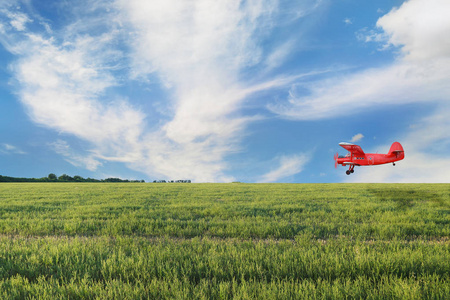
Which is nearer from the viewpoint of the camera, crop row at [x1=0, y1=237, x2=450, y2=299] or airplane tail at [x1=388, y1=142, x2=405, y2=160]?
crop row at [x1=0, y1=237, x2=450, y2=299]

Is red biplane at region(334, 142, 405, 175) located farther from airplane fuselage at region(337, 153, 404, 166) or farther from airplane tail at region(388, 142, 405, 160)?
airplane tail at region(388, 142, 405, 160)

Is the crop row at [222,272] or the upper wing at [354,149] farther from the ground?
the upper wing at [354,149]

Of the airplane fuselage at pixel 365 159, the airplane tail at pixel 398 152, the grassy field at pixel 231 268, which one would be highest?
the airplane tail at pixel 398 152

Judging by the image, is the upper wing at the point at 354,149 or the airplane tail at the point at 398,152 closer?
the upper wing at the point at 354,149

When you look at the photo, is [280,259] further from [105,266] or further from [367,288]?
[105,266]

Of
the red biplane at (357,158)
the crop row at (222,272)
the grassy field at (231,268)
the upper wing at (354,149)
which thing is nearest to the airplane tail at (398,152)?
the red biplane at (357,158)

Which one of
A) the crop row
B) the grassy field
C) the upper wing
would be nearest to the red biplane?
the upper wing

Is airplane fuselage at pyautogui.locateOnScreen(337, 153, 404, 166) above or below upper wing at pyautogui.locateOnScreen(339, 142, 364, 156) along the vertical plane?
below

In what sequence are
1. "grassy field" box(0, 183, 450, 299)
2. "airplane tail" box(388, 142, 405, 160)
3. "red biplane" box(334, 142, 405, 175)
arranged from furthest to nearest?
"airplane tail" box(388, 142, 405, 160)
"red biplane" box(334, 142, 405, 175)
"grassy field" box(0, 183, 450, 299)

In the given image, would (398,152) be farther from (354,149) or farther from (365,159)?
(354,149)

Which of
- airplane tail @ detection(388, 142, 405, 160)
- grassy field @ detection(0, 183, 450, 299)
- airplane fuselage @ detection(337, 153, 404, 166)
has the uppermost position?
airplane tail @ detection(388, 142, 405, 160)

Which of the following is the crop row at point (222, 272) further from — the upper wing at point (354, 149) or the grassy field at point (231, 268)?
the upper wing at point (354, 149)

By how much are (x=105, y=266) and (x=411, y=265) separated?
205 inches

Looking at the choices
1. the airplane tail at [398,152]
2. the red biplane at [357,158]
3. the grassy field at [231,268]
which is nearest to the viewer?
the grassy field at [231,268]
